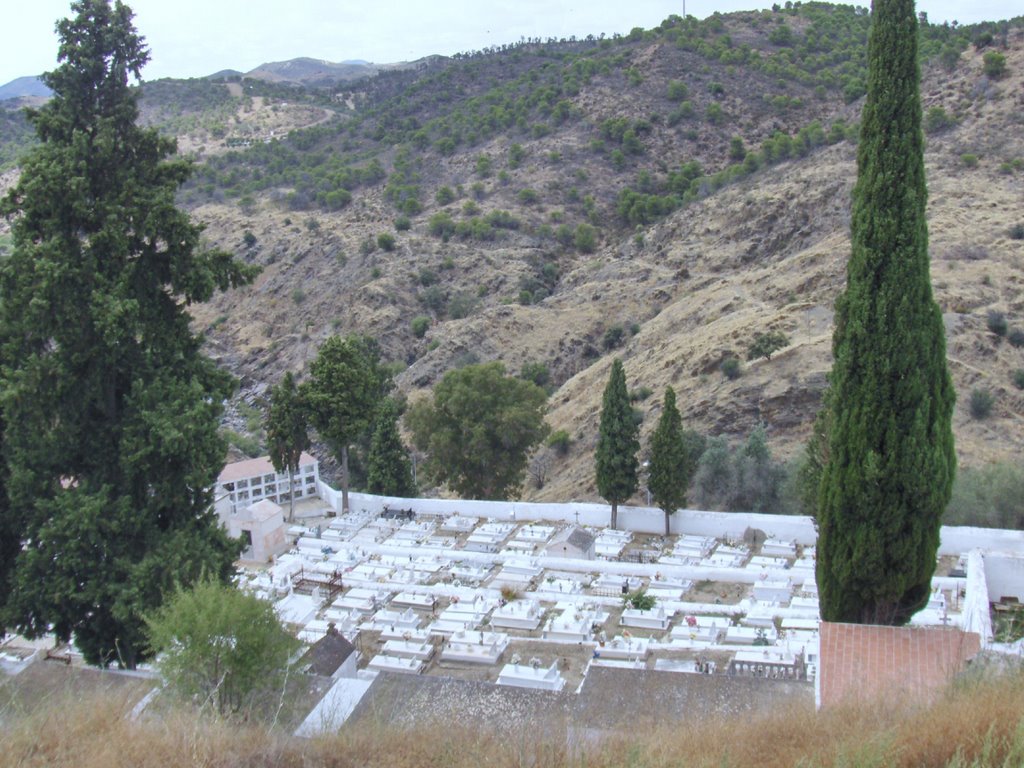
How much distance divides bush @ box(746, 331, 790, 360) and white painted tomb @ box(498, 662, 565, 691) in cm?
1849

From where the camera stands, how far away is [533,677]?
13523mm

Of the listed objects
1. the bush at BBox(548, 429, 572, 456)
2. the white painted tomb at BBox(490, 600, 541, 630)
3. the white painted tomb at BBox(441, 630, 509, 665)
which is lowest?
the bush at BBox(548, 429, 572, 456)

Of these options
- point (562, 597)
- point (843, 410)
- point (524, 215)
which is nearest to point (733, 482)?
point (562, 597)

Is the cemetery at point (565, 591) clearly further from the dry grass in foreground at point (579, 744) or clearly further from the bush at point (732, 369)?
the bush at point (732, 369)

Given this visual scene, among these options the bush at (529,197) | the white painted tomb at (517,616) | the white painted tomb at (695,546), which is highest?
the bush at (529,197)

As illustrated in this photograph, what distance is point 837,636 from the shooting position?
9.30 metres

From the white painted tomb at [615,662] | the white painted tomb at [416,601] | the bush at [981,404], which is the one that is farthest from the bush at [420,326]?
the white painted tomb at [615,662]

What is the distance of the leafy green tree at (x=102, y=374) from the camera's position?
962 cm

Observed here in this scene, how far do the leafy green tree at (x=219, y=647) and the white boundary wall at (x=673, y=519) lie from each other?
1304 centimetres

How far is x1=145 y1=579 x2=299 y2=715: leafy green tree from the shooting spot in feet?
28.8

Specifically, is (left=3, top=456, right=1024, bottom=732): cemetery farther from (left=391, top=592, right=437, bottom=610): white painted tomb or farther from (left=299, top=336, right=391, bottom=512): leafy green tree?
(left=299, top=336, right=391, bottom=512): leafy green tree

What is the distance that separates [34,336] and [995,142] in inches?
1547

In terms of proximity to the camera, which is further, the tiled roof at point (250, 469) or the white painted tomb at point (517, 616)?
the tiled roof at point (250, 469)

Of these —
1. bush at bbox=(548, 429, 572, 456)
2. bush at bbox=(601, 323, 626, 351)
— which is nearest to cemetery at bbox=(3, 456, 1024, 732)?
bush at bbox=(548, 429, 572, 456)
